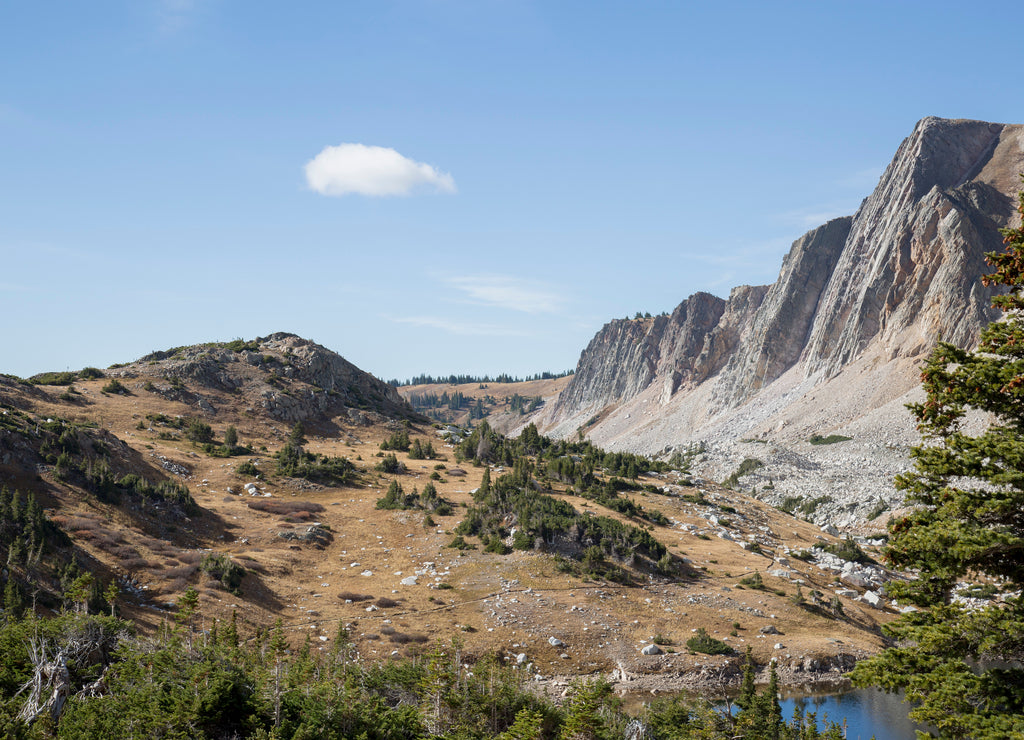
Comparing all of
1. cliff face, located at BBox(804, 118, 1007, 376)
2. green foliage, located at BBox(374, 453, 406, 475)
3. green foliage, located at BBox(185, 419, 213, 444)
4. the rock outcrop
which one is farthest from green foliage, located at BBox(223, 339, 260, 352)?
cliff face, located at BBox(804, 118, 1007, 376)

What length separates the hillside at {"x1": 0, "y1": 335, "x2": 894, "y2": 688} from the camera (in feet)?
124

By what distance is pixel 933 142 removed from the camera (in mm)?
144500

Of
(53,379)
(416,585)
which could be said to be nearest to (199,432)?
(53,379)

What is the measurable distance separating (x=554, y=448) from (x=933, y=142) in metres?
118

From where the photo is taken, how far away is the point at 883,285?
129 metres

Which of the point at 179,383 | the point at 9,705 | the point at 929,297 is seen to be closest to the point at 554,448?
the point at 179,383

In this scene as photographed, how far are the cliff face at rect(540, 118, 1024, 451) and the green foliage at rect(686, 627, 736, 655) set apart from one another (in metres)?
86.5

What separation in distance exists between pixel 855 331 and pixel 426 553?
109586 mm

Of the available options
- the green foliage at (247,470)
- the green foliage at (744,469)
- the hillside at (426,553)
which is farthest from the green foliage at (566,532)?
the green foliage at (744,469)

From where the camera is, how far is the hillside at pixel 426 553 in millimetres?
37719

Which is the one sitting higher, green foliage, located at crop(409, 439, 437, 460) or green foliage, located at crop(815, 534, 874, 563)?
green foliage, located at crop(409, 439, 437, 460)

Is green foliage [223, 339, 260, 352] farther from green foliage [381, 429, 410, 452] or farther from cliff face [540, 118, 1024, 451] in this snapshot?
cliff face [540, 118, 1024, 451]

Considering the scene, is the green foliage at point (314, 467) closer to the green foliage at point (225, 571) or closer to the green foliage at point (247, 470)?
the green foliage at point (247, 470)

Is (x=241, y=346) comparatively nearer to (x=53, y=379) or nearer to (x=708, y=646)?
(x=53, y=379)
